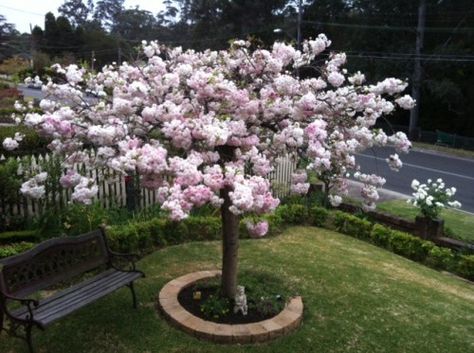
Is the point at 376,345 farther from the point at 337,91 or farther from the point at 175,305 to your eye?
the point at 337,91

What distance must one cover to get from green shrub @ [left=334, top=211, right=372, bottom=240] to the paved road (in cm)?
453

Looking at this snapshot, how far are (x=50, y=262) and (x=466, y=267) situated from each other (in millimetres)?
6173

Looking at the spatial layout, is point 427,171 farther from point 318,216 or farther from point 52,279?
point 52,279

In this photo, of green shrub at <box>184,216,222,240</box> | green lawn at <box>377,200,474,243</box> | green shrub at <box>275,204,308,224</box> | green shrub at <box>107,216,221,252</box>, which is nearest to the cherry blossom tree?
green shrub at <box>107,216,221,252</box>

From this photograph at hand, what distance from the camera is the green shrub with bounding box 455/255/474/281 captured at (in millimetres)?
7383

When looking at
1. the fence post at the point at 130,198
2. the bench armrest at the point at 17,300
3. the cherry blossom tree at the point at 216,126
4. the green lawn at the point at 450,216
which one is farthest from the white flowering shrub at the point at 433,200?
the bench armrest at the point at 17,300

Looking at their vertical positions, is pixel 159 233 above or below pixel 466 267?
above

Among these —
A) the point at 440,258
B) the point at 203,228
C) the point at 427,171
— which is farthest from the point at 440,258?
the point at 427,171

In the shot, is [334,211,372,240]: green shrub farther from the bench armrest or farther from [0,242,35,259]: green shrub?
the bench armrest

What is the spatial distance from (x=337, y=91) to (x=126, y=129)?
2.09 m

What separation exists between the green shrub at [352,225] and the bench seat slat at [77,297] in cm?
510

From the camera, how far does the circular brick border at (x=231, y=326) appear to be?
172 inches

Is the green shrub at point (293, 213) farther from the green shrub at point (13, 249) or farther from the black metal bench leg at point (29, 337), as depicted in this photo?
the black metal bench leg at point (29, 337)

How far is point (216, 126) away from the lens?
3.69m
